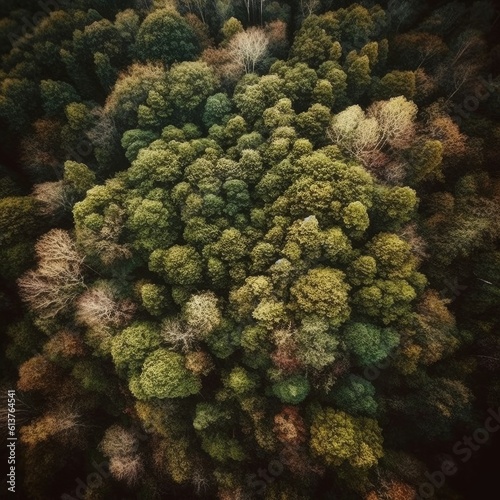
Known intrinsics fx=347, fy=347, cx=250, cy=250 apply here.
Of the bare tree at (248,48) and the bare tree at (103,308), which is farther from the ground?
the bare tree at (248,48)

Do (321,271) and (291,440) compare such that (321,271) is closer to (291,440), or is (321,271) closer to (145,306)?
(291,440)

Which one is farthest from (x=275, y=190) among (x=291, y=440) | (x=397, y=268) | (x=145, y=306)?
(x=291, y=440)

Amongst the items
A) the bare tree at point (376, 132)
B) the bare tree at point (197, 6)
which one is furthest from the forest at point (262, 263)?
the bare tree at point (197, 6)

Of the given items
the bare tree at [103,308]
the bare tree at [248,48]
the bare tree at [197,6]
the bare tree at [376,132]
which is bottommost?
the bare tree at [103,308]

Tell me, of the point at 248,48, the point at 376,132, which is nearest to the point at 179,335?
the point at 376,132

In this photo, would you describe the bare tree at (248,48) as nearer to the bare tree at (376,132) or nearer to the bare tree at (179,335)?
the bare tree at (376,132)

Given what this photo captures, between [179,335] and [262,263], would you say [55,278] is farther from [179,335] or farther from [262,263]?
[262,263]
